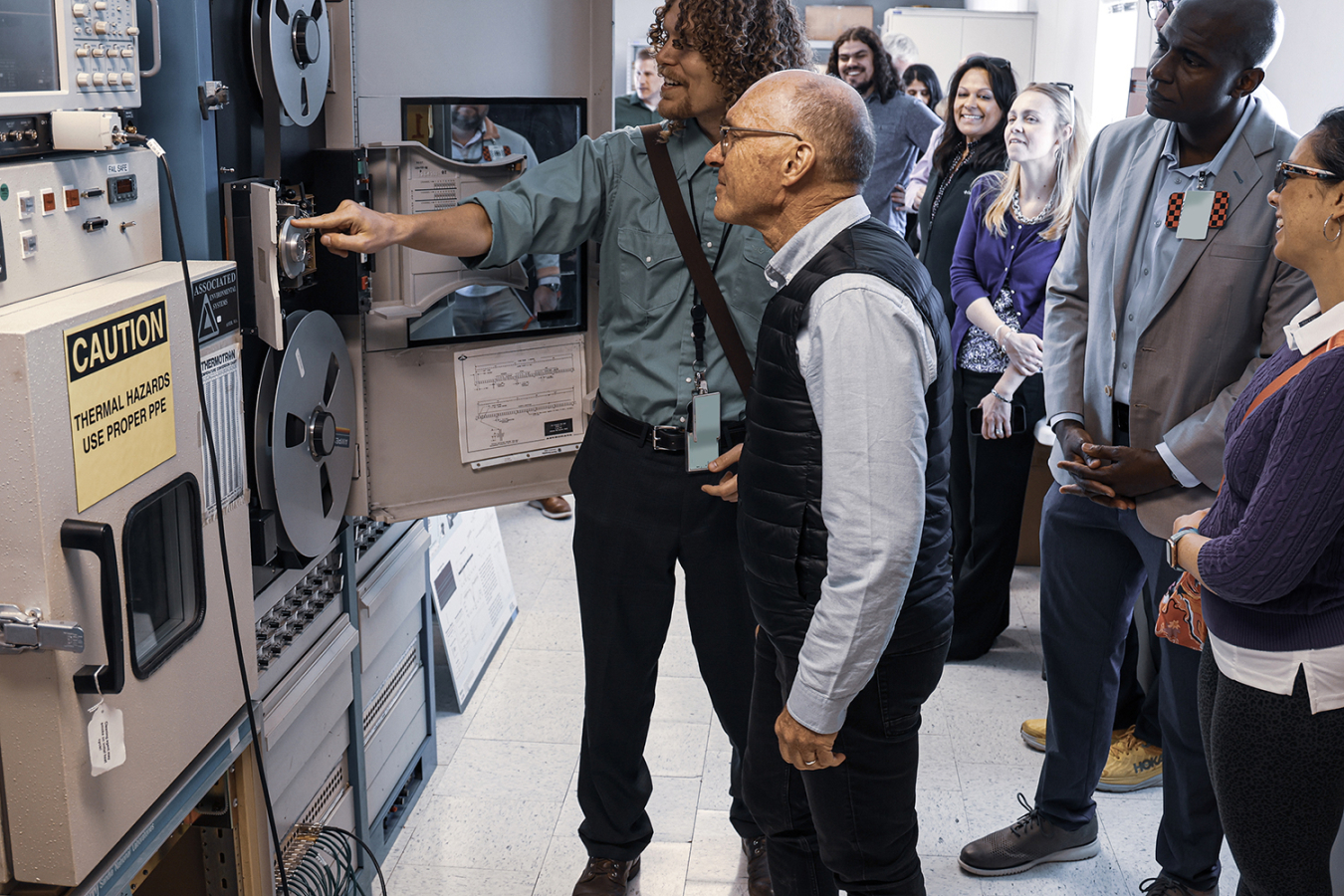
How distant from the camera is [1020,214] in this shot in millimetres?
3184

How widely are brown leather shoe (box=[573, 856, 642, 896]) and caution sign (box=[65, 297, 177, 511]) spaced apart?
135cm

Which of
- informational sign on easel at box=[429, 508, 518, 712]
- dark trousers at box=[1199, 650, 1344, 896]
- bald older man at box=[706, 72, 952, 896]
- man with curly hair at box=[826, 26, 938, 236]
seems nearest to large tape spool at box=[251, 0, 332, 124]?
bald older man at box=[706, 72, 952, 896]

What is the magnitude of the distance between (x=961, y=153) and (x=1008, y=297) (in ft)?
2.34

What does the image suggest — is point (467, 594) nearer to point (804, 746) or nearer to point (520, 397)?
point (520, 397)

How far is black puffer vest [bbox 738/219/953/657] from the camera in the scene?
148cm

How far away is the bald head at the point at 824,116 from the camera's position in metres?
1.50

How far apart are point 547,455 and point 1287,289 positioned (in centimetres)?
142

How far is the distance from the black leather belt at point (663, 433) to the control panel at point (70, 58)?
966 mm

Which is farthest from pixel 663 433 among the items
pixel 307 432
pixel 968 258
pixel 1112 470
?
pixel 968 258

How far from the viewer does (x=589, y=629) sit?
2186mm

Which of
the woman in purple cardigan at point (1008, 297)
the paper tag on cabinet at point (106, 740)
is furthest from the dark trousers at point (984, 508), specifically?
the paper tag on cabinet at point (106, 740)

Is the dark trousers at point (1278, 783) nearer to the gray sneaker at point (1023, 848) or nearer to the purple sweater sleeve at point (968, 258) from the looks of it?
the gray sneaker at point (1023, 848)

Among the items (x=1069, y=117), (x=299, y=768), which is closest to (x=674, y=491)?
(x=299, y=768)

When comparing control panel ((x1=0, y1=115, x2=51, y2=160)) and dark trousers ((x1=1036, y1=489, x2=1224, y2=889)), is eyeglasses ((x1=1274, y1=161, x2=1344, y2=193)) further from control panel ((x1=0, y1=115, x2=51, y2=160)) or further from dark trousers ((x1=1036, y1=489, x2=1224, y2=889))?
control panel ((x1=0, y1=115, x2=51, y2=160))
